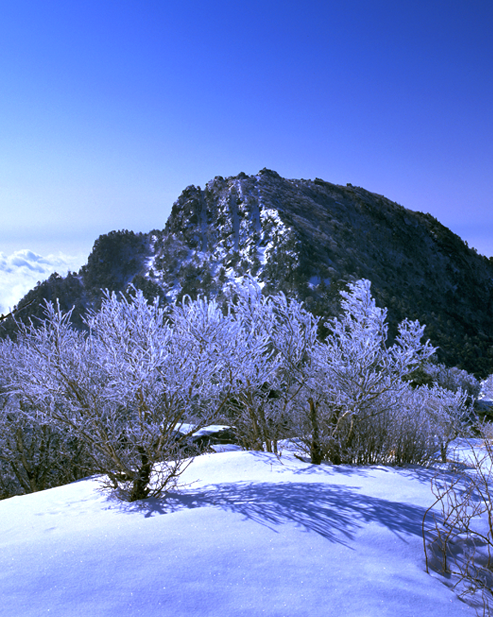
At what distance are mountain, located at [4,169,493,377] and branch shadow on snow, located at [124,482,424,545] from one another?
145 feet

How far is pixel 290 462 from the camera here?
22.1 ft

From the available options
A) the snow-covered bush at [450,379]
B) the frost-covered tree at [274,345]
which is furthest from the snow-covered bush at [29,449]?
the snow-covered bush at [450,379]

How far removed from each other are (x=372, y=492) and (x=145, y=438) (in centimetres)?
272

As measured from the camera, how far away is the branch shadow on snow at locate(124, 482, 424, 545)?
11.4ft

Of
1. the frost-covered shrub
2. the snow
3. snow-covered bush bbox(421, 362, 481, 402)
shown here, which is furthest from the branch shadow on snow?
snow-covered bush bbox(421, 362, 481, 402)

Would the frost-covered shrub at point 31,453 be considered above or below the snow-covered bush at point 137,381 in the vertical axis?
below

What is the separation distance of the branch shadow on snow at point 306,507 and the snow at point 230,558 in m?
0.01

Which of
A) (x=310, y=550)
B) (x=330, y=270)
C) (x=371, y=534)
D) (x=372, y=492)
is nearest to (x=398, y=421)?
(x=372, y=492)

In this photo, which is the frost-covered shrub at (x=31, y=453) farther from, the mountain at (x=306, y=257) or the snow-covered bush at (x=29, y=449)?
the mountain at (x=306, y=257)

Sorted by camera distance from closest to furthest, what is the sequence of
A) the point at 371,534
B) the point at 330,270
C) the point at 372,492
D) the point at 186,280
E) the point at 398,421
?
1. the point at 371,534
2. the point at 372,492
3. the point at 398,421
4. the point at 330,270
5. the point at 186,280

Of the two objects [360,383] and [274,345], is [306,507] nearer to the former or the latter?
[360,383]

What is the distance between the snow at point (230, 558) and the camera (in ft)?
8.12

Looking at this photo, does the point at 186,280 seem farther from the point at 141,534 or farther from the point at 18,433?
the point at 141,534

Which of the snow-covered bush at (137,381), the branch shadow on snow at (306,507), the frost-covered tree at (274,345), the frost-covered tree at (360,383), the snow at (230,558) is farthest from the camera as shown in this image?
the frost-covered tree at (274,345)
